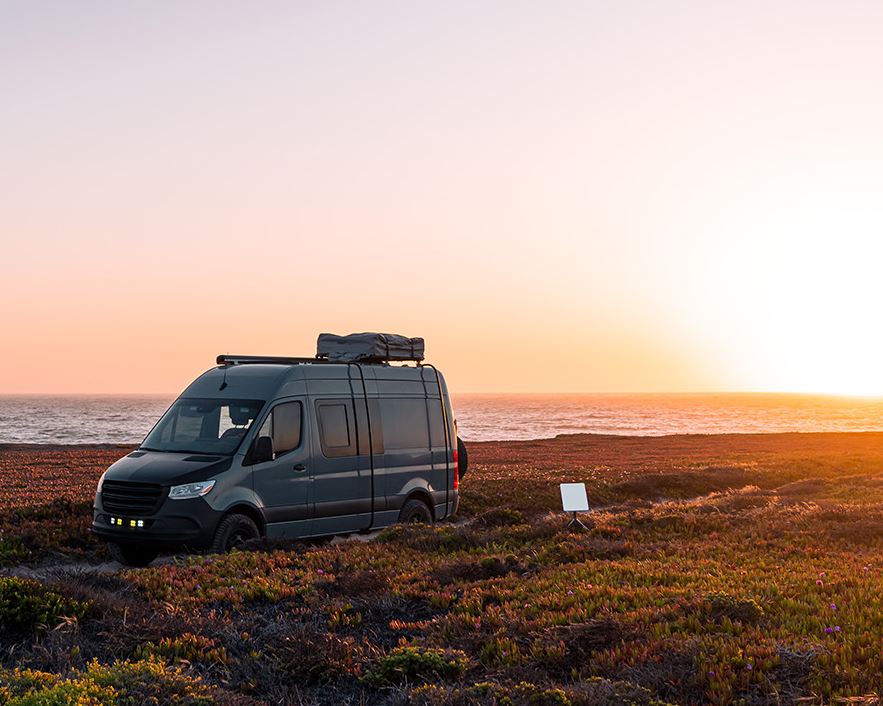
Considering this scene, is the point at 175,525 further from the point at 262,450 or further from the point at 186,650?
the point at 186,650

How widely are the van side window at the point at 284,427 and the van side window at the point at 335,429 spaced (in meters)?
0.53

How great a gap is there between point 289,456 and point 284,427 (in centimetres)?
50

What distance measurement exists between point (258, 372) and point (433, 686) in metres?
9.02

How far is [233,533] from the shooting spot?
44.4 ft

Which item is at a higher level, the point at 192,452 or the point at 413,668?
the point at 192,452

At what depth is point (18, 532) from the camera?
15656 mm

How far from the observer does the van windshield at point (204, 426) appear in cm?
1396

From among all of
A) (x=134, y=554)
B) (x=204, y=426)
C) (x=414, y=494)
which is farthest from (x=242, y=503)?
(x=414, y=494)

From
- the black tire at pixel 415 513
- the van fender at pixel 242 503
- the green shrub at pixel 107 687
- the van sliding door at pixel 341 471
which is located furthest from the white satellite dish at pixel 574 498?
the green shrub at pixel 107 687

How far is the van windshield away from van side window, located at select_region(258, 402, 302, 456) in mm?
272

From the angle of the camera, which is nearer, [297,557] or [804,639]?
[804,639]

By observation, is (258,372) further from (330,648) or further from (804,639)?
(804,639)

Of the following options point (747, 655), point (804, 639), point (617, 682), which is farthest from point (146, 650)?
point (804, 639)

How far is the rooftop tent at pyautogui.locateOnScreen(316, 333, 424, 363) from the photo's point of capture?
16.7 meters
